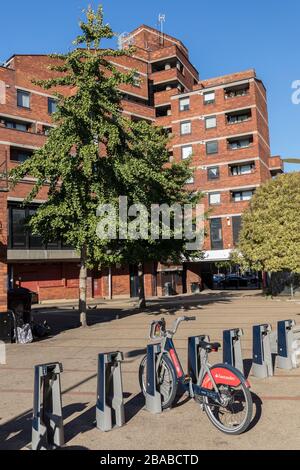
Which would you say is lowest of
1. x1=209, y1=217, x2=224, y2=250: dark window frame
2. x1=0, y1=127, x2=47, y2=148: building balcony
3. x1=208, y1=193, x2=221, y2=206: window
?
x1=209, y1=217, x2=224, y2=250: dark window frame

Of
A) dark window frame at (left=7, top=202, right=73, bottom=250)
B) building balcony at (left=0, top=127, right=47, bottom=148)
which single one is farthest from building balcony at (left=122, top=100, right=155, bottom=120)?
dark window frame at (left=7, top=202, right=73, bottom=250)

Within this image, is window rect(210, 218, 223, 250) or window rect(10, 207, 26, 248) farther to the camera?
window rect(210, 218, 223, 250)

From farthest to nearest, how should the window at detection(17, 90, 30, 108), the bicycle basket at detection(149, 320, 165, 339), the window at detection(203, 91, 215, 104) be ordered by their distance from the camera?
the window at detection(203, 91, 215, 104) → the window at detection(17, 90, 30, 108) → the bicycle basket at detection(149, 320, 165, 339)

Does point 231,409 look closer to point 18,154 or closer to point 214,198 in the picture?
point 18,154

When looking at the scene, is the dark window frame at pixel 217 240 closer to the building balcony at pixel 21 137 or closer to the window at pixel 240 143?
the window at pixel 240 143

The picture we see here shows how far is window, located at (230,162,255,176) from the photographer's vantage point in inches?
1733

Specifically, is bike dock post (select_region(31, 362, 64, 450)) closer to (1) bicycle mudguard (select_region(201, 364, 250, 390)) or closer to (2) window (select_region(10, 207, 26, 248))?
(1) bicycle mudguard (select_region(201, 364, 250, 390))

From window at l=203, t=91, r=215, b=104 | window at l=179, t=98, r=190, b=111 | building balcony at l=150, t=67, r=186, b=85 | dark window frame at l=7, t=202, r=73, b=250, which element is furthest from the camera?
building balcony at l=150, t=67, r=186, b=85

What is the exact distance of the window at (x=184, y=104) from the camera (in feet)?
155

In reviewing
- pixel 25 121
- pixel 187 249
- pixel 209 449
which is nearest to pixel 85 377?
pixel 209 449

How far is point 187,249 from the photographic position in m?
24.4

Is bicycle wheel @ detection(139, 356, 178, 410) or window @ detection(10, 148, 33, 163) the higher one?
window @ detection(10, 148, 33, 163)

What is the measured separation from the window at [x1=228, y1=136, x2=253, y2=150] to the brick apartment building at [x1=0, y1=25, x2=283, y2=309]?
0.10 metres

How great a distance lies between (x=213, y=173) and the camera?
147 feet
